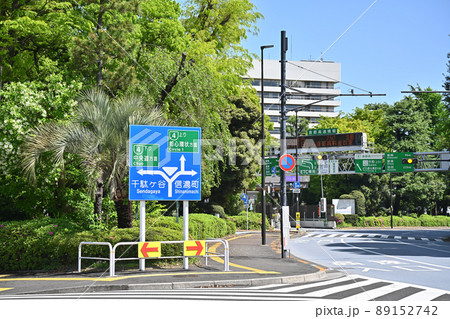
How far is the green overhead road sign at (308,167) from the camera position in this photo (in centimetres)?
5972

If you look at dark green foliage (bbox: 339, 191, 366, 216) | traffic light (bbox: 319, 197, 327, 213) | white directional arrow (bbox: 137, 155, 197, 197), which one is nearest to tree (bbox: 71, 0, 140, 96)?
white directional arrow (bbox: 137, 155, 197, 197)

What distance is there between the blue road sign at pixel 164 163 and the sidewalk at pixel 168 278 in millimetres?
2543

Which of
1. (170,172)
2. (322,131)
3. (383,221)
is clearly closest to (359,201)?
(383,221)

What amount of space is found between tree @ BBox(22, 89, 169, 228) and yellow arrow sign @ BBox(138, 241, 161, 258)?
3.28 m

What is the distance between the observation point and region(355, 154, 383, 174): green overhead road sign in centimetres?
5697

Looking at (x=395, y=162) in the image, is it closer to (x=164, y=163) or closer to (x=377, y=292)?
(x=164, y=163)

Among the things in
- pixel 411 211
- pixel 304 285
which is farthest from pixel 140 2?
pixel 411 211

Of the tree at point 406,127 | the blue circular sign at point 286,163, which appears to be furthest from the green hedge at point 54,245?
the tree at point 406,127

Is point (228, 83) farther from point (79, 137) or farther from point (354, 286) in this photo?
point (354, 286)

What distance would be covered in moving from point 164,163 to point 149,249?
114 inches

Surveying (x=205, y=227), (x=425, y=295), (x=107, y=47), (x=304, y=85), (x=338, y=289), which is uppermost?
(x=304, y=85)

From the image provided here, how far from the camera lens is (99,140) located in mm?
18078
